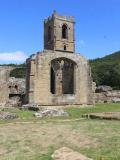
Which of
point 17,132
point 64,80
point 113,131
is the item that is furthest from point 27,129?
point 64,80

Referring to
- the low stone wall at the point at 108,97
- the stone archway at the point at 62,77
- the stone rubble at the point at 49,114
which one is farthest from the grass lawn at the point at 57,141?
the low stone wall at the point at 108,97

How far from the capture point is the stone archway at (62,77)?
32156 millimetres

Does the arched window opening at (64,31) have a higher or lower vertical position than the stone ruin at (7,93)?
higher

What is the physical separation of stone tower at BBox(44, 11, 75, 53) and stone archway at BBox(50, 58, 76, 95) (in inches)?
630

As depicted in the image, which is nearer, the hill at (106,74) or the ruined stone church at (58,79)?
the ruined stone church at (58,79)

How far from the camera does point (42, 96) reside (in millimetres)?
28422

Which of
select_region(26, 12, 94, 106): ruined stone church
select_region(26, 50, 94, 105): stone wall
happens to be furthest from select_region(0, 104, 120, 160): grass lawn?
select_region(26, 12, 94, 106): ruined stone church

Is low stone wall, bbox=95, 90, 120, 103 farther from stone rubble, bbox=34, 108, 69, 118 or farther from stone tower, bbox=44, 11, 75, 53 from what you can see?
stone rubble, bbox=34, 108, 69, 118

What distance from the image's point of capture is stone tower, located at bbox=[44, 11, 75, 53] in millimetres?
51188

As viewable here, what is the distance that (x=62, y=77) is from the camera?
34.9 metres

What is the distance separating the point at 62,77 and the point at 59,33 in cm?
1819

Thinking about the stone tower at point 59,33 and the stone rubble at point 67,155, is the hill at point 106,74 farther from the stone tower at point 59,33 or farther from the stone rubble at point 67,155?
the stone rubble at point 67,155

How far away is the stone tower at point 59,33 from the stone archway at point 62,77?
1599 centimetres

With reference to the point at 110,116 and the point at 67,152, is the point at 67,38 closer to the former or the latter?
the point at 110,116
